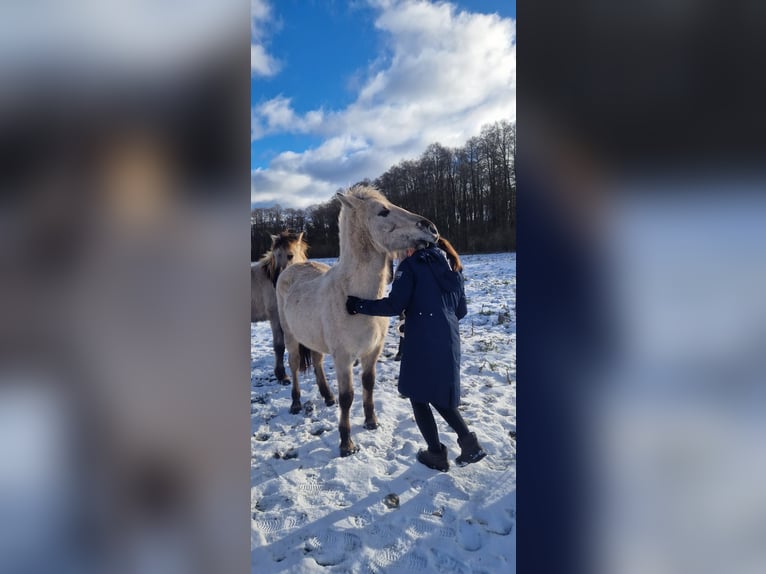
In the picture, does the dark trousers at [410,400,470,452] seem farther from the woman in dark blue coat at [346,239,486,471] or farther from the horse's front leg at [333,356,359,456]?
the horse's front leg at [333,356,359,456]

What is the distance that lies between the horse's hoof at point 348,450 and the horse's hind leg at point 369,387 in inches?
12.0

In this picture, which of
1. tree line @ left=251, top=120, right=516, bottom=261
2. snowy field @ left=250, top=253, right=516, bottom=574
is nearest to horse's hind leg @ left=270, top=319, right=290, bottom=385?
snowy field @ left=250, top=253, right=516, bottom=574

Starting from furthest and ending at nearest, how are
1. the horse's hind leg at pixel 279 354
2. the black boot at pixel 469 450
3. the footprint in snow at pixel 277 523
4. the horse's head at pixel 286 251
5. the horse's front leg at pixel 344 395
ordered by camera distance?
1. the horse's hind leg at pixel 279 354
2. the horse's head at pixel 286 251
3. the horse's front leg at pixel 344 395
4. the black boot at pixel 469 450
5. the footprint in snow at pixel 277 523

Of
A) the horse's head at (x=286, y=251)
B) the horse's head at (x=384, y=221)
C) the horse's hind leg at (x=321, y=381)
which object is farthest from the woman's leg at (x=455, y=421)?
the horse's head at (x=286, y=251)

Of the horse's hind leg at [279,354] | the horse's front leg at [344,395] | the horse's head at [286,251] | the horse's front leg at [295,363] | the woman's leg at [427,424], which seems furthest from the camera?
the horse's hind leg at [279,354]

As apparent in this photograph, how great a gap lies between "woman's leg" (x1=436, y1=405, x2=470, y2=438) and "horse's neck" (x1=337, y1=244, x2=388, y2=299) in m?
0.97

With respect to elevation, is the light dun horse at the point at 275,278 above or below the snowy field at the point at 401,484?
above

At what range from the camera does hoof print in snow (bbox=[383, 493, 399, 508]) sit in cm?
198

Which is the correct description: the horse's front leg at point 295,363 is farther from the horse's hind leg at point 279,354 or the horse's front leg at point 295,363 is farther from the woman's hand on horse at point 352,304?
the woman's hand on horse at point 352,304

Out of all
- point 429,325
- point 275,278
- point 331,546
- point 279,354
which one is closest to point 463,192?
point 429,325

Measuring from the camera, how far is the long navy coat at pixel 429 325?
2.23 metres

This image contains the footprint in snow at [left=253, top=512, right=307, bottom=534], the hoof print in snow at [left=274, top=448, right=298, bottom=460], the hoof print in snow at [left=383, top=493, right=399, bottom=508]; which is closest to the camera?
the footprint in snow at [left=253, top=512, right=307, bottom=534]

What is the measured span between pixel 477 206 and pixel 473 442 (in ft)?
4.81
